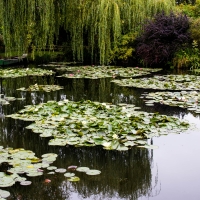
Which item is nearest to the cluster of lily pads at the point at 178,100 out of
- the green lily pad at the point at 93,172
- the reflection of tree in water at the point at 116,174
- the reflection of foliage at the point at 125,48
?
the reflection of tree in water at the point at 116,174

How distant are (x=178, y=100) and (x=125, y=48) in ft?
29.7

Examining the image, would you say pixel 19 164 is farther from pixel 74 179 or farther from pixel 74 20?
pixel 74 20

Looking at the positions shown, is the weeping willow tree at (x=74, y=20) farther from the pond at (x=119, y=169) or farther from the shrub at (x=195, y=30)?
the pond at (x=119, y=169)

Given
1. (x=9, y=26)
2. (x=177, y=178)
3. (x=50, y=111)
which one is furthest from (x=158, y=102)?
(x=9, y=26)

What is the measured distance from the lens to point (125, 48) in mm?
14922

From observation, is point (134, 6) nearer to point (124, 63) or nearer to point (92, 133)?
point (124, 63)

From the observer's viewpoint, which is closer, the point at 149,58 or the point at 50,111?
the point at 50,111

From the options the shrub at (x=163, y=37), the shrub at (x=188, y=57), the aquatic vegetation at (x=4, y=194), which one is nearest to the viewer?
the aquatic vegetation at (x=4, y=194)

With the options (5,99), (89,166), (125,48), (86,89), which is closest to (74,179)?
(89,166)

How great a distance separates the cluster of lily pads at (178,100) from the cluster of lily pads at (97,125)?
3.15ft

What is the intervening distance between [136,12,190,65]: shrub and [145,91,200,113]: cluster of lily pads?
6990mm

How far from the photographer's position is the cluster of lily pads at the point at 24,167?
8.82ft

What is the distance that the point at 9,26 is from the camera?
8.27 meters

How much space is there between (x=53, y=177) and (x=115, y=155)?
0.82 meters
